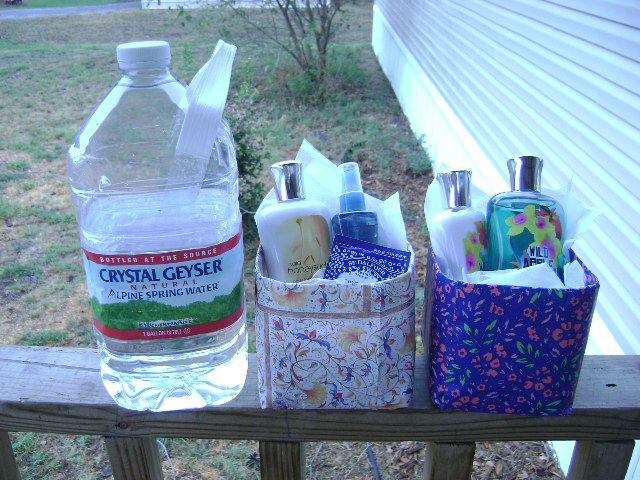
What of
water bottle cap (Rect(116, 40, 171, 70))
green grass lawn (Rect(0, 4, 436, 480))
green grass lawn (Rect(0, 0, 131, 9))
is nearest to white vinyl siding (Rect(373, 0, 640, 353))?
green grass lawn (Rect(0, 4, 436, 480))

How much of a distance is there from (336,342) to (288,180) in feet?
0.81

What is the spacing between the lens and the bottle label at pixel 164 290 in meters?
0.81

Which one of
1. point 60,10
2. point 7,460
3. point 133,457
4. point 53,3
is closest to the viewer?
point 133,457

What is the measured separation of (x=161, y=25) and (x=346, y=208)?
51.4 ft

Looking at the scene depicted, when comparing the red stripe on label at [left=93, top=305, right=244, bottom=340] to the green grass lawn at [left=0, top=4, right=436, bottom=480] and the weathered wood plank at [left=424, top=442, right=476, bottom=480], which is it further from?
the green grass lawn at [left=0, top=4, right=436, bottom=480]

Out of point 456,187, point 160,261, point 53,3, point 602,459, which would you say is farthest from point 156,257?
point 53,3

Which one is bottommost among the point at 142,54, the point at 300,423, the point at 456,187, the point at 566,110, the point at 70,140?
the point at 70,140

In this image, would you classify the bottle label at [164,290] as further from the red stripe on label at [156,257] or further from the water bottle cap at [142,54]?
the water bottle cap at [142,54]

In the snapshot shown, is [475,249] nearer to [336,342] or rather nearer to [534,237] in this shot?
[534,237]

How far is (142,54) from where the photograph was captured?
807mm

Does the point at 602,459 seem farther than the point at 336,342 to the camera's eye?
Yes

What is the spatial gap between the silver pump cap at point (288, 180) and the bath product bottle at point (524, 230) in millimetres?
286

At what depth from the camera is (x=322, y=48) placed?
8.30 metres

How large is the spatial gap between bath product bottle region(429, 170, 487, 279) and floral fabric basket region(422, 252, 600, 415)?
3 cm
